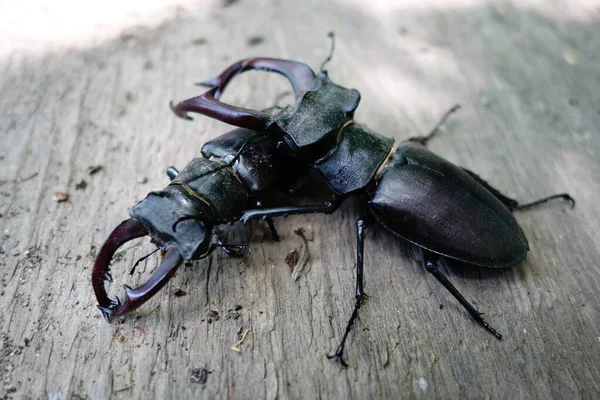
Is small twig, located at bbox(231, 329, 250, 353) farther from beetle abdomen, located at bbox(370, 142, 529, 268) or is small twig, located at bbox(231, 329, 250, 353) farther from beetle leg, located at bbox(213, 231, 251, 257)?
beetle abdomen, located at bbox(370, 142, 529, 268)

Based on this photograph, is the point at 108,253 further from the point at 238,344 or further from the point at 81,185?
the point at 81,185

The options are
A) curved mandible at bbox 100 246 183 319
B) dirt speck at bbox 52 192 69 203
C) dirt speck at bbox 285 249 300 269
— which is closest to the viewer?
curved mandible at bbox 100 246 183 319

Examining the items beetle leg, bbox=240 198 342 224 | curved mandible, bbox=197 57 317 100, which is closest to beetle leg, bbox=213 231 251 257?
→ beetle leg, bbox=240 198 342 224

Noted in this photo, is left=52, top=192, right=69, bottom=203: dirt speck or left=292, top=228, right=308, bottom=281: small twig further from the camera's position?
left=52, top=192, right=69, bottom=203: dirt speck

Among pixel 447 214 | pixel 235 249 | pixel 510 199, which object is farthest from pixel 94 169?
pixel 510 199

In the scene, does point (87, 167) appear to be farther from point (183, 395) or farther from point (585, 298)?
point (585, 298)

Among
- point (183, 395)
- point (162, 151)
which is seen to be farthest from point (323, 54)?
point (183, 395)

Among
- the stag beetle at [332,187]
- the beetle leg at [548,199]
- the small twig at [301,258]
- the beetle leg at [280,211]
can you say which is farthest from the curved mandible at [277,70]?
the beetle leg at [548,199]
